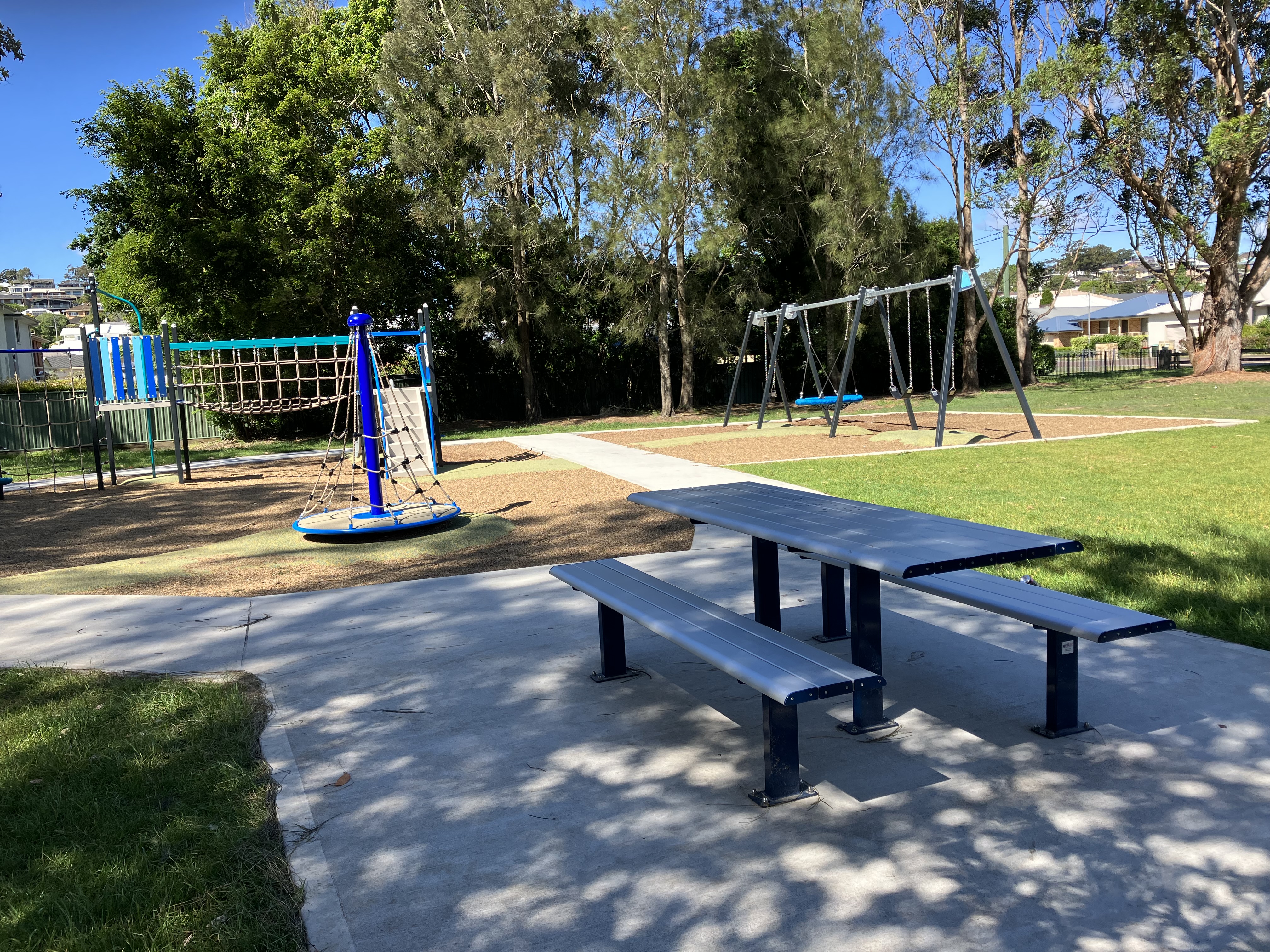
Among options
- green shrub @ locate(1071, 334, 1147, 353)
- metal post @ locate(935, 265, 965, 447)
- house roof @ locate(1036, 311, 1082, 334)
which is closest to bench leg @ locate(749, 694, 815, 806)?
metal post @ locate(935, 265, 965, 447)

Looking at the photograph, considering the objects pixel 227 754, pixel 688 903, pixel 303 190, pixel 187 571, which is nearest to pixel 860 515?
pixel 688 903

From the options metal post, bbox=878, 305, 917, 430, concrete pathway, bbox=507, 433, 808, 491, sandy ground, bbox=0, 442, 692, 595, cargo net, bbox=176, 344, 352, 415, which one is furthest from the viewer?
cargo net, bbox=176, 344, 352, 415

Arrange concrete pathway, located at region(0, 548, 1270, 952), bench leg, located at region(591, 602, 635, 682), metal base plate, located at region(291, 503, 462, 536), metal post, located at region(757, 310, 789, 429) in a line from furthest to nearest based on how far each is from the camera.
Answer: metal post, located at region(757, 310, 789, 429), metal base plate, located at region(291, 503, 462, 536), bench leg, located at region(591, 602, 635, 682), concrete pathway, located at region(0, 548, 1270, 952)

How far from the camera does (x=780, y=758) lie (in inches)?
125

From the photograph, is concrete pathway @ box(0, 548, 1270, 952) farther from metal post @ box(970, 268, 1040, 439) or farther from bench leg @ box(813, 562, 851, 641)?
metal post @ box(970, 268, 1040, 439)

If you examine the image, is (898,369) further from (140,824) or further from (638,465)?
(140,824)

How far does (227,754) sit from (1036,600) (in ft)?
10.6

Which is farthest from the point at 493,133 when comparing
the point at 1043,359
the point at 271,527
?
the point at 1043,359

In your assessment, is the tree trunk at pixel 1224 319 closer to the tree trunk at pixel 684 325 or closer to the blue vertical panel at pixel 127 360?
the tree trunk at pixel 684 325

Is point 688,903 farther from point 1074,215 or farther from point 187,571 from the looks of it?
point 1074,215

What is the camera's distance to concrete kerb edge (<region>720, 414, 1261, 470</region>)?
1293 cm

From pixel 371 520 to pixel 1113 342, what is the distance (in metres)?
71.5

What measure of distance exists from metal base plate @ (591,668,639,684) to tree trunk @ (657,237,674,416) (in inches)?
797

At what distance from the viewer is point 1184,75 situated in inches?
992
